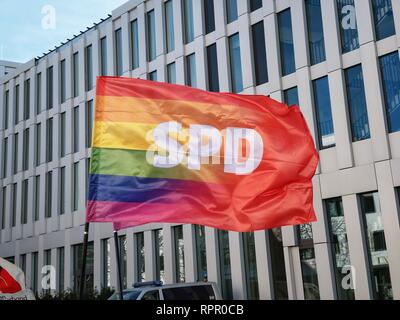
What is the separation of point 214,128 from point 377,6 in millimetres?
14913

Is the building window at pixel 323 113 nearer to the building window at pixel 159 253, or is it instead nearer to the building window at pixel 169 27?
the building window at pixel 169 27

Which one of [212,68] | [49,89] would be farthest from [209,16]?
[49,89]

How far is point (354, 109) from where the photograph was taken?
20125mm

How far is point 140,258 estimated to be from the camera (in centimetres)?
2730

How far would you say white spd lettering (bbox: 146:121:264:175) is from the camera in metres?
6.90

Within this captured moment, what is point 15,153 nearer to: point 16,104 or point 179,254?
point 16,104

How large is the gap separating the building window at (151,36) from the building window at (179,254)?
878 centimetres

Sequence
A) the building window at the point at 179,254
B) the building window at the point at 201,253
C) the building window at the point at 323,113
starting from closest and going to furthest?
the building window at the point at 323,113, the building window at the point at 201,253, the building window at the point at 179,254

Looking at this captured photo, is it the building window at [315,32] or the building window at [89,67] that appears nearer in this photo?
the building window at [315,32]

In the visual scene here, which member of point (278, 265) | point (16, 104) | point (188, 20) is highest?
point (16, 104)

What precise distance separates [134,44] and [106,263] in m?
11.3

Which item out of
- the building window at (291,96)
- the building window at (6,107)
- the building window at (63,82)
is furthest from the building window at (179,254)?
the building window at (6,107)

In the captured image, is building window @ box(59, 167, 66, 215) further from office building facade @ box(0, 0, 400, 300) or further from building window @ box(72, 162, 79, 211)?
building window @ box(72, 162, 79, 211)

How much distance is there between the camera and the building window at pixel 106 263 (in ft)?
94.4
